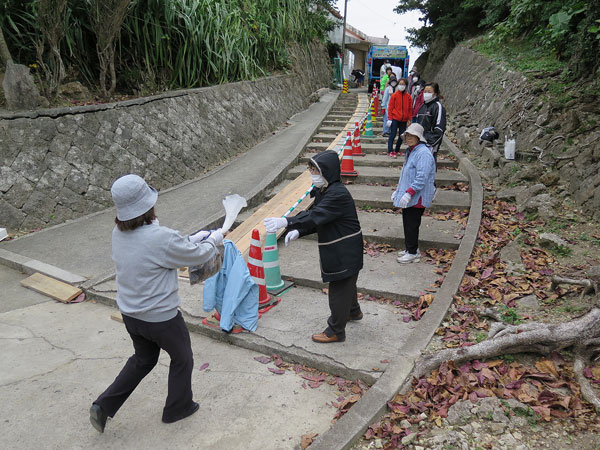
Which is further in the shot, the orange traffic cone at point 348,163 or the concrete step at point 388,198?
the orange traffic cone at point 348,163

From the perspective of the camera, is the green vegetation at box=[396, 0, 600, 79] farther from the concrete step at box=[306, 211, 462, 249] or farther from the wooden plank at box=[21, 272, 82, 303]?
the wooden plank at box=[21, 272, 82, 303]

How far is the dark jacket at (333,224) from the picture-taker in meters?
3.58

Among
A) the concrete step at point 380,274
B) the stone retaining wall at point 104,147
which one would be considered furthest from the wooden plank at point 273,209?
the stone retaining wall at point 104,147

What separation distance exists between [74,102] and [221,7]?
5389mm

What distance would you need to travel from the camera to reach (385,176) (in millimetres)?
8438

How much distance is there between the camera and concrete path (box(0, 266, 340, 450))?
293 centimetres

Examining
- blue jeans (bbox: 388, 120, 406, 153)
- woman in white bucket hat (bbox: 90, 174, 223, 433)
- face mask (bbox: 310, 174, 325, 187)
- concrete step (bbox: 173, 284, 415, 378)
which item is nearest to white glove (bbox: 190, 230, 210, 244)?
woman in white bucket hat (bbox: 90, 174, 223, 433)

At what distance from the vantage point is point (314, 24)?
22266 mm

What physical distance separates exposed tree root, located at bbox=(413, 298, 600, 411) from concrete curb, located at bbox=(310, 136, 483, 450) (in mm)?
148

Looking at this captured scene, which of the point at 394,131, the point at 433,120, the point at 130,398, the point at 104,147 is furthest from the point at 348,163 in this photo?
the point at 130,398

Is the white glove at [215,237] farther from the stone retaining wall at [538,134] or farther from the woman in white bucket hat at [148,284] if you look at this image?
the stone retaining wall at [538,134]

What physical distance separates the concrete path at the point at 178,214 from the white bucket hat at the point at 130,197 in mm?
3132

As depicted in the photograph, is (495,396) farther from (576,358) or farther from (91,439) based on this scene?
(91,439)

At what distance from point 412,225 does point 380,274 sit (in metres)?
0.76
